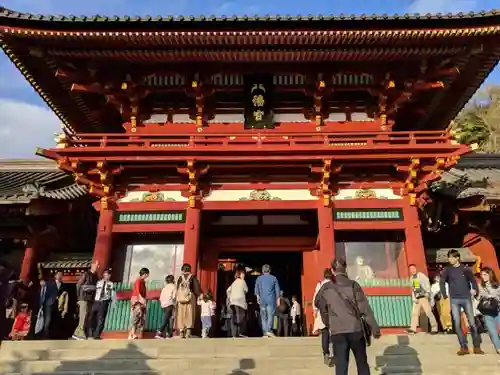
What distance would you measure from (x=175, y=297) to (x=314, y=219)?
219 inches

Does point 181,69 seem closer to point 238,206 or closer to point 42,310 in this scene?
point 238,206

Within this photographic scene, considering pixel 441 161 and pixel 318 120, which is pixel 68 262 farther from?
pixel 441 161

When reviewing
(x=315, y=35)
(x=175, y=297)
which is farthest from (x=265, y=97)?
(x=175, y=297)

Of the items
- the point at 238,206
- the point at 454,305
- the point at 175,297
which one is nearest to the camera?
the point at 454,305

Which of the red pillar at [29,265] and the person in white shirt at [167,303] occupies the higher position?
the red pillar at [29,265]

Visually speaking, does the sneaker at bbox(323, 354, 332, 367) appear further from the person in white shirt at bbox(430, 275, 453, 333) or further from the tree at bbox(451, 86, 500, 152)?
the tree at bbox(451, 86, 500, 152)

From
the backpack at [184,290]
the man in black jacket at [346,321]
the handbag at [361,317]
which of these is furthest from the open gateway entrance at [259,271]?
the handbag at [361,317]

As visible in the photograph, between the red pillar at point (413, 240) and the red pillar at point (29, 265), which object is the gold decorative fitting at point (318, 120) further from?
the red pillar at point (29, 265)

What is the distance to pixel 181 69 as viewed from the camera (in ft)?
46.6

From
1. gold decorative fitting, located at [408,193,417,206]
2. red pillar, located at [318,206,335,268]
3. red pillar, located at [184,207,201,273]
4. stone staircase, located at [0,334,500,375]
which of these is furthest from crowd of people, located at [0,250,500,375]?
gold decorative fitting, located at [408,193,417,206]

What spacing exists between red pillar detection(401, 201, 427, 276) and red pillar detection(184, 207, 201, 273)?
5.75m

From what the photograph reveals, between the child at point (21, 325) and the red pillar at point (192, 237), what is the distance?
192 inches

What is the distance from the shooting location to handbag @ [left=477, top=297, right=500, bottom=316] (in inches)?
347

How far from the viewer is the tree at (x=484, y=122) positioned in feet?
133
